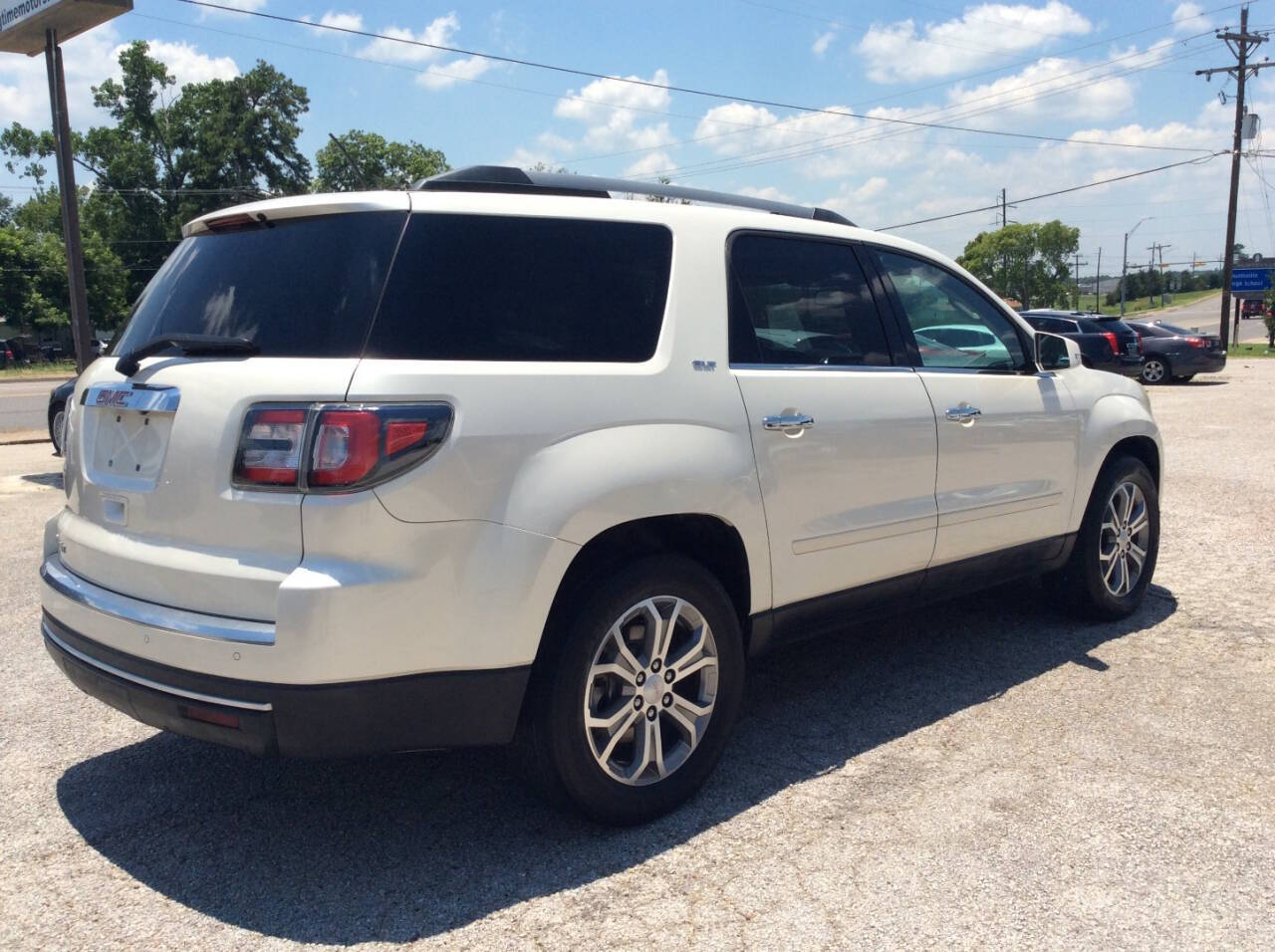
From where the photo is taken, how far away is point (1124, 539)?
5.29m

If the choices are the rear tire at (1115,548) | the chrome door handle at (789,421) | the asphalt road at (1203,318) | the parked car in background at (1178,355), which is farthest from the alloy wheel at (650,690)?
the asphalt road at (1203,318)

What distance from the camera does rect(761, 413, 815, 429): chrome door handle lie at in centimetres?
346

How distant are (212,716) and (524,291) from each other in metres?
1.44

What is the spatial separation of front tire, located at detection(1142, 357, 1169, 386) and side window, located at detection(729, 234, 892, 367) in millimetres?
21297

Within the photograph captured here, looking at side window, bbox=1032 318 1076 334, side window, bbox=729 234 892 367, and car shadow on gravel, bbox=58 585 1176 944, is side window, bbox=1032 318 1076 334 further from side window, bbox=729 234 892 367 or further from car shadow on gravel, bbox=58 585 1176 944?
side window, bbox=729 234 892 367

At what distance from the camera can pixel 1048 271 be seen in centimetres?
10200

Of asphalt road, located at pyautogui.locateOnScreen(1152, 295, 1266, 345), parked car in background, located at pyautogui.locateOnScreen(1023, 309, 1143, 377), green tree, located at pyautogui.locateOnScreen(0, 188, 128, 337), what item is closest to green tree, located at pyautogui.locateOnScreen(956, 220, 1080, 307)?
asphalt road, located at pyautogui.locateOnScreen(1152, 295, 1266, 345)

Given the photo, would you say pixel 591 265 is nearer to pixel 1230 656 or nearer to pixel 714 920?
pixel 714 920

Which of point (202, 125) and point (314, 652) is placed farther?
point (202, 125)

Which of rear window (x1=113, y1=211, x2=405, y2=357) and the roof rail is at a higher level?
the roof rail

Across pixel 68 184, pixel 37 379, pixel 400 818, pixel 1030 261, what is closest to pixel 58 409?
pixel 68 184

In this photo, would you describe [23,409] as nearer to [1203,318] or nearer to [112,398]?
[112,398]

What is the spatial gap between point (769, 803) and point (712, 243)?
1879mm

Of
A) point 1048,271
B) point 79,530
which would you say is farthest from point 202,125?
point 1048,271
